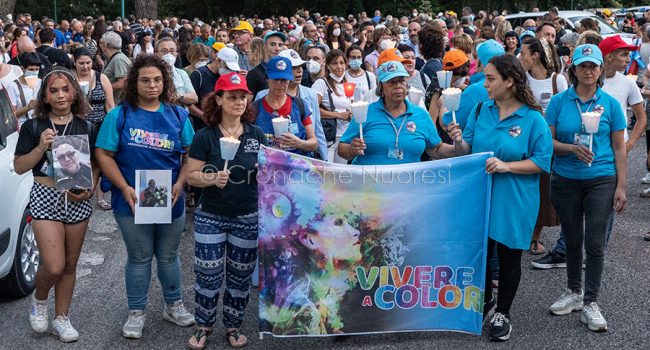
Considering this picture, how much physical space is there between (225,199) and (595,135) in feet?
8.63

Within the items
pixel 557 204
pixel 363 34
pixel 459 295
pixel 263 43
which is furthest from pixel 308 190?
pixel 363 34

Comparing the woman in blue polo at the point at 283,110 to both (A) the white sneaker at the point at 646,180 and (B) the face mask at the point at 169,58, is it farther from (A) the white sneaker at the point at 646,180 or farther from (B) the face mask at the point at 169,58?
(A) the white sneaker at the point at 646,180

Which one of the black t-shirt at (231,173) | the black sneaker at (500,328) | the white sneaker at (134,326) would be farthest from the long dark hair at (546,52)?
the white sneaker at (134,326)

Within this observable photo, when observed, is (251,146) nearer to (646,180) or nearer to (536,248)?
(536,248)

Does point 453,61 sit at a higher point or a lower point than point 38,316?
higher

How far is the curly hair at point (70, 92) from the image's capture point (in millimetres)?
5438

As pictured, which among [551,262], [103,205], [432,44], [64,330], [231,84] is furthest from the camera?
[103,205]

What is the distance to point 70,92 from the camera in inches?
215

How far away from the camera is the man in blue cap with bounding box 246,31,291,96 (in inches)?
324

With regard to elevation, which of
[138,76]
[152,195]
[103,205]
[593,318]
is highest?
[138,76]

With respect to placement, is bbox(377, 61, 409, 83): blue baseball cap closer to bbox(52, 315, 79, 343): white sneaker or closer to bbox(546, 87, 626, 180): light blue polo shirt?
bbox(546, 87, 626, 180): light blue polo shirt

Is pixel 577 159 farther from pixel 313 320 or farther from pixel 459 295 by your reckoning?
pixel 313 320

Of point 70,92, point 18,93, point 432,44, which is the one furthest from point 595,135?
point 18,93

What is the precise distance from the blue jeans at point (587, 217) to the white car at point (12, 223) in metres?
4.08
